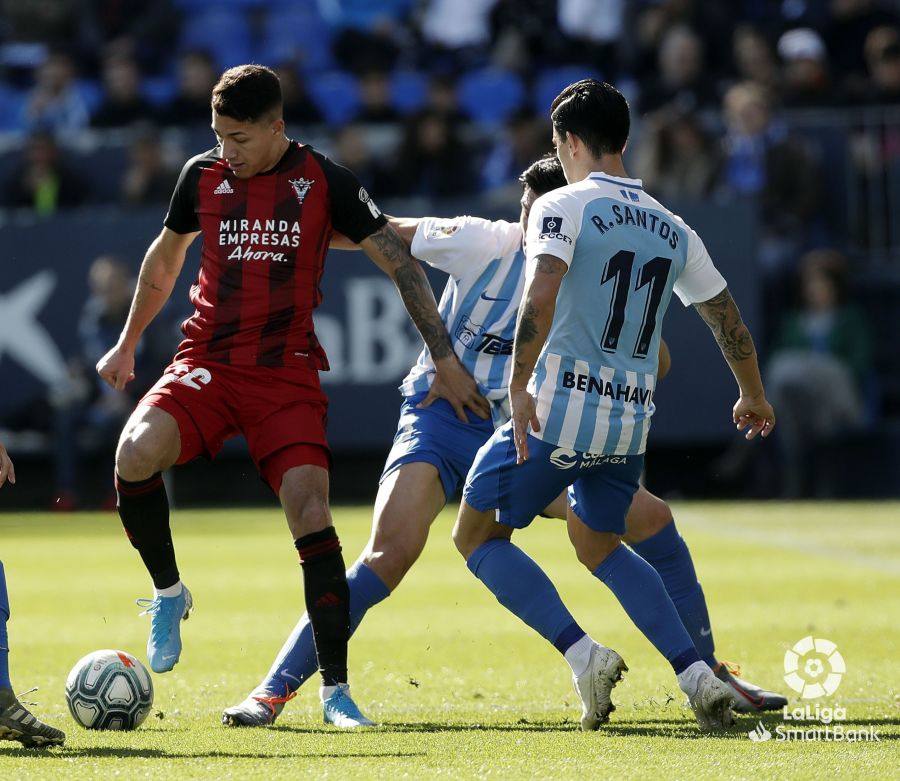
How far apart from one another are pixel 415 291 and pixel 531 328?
90 cm

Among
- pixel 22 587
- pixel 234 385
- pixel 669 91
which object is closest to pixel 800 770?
pixel 234 385

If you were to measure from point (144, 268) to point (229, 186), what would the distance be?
22.4 inches

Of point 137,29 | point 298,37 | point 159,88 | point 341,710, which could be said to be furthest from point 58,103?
point 341,710

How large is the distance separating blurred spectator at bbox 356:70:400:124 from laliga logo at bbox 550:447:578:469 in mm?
12219

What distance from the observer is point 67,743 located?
543cm

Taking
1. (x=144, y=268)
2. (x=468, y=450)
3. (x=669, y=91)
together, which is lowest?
(x=468, y=450)

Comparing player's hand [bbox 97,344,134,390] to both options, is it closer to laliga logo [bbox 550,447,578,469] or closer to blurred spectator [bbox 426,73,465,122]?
laliga logo [bbox 550,447,578,469]

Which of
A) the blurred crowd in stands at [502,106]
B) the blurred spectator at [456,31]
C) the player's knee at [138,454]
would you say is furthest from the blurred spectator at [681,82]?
the player's knee at [138,454]

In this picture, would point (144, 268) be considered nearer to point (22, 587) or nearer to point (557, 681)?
point (557, 681)

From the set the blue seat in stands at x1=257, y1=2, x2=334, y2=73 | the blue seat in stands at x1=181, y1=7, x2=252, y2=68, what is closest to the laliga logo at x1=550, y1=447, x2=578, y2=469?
the blue seat in stands at x1=257, y1=2, x2=334, y2=73

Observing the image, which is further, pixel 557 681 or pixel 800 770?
pixel 557 681

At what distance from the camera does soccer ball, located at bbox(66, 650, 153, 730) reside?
5.73 metres

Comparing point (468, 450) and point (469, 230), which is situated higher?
point (469, 230)

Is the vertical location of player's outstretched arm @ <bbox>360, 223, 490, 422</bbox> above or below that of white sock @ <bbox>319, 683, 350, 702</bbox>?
above
